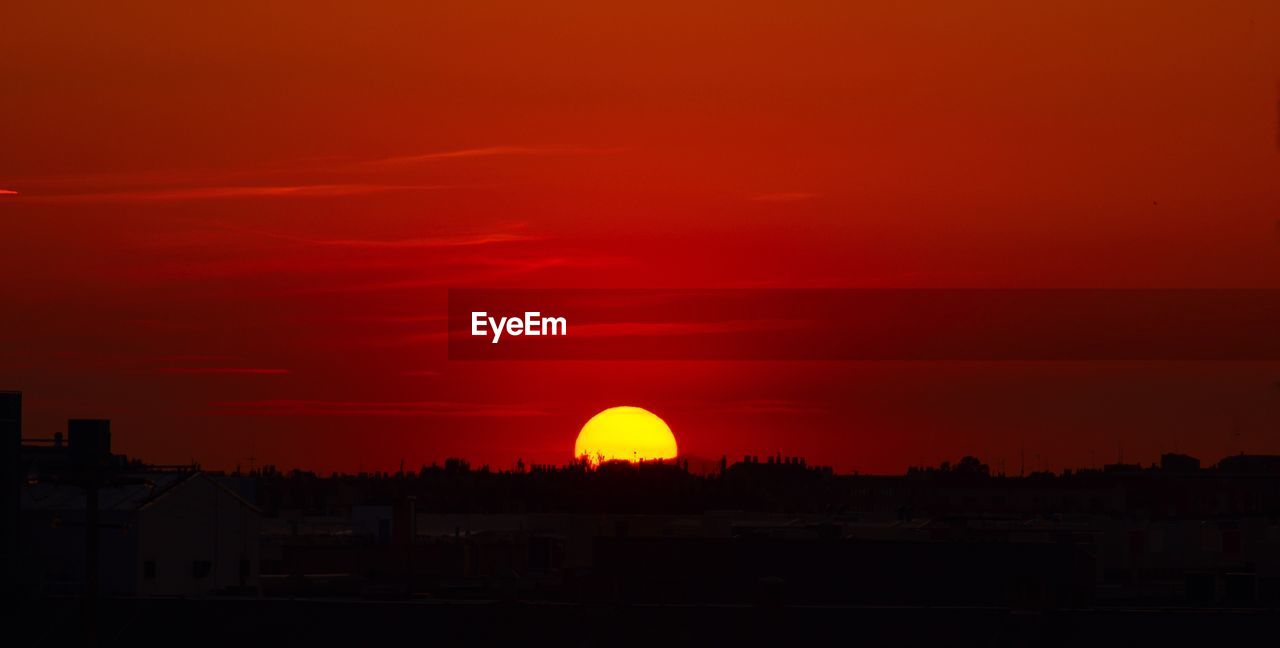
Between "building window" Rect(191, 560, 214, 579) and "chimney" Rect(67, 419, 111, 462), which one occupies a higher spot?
"chimney" Rect(67, 419, 111, 462)

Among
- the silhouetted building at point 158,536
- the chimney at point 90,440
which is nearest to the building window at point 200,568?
the silhouetted building at point 158,536

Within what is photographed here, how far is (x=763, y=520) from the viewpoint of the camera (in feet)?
498

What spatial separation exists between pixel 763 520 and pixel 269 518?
136ft

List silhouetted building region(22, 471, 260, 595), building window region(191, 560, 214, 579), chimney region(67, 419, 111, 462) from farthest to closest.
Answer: building window region(191, 560, 214, 579) < silhouetted building region(22, 471, 260, 595) < chimney region(67, 419, 111, 462)

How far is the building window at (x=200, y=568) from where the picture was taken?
103500 millimetres

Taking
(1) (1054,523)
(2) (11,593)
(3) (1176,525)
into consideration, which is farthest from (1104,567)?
(2) (11,593)

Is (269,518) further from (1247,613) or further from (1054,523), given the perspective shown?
(1247,613)

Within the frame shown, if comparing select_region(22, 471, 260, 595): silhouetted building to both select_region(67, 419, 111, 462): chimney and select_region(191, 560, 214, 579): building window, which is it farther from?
select_region(67, 419, 111, 462): chimney

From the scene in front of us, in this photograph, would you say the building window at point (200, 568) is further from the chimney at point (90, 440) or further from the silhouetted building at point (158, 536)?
the chimney at point (90, 440)

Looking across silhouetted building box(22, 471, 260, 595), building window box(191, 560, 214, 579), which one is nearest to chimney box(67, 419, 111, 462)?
silhouetted building box(22, 471, 260, 595)

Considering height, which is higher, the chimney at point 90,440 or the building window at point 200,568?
the chimney at point 90,440

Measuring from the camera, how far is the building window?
10350 centimetres

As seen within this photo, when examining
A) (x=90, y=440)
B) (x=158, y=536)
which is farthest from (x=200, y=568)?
(x=90, y=440)

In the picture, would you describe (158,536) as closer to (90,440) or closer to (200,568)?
(200,568)
